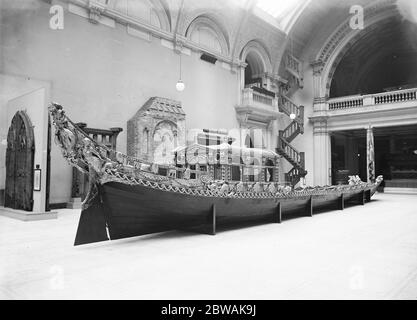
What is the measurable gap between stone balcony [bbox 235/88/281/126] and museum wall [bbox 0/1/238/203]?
2.73 meters

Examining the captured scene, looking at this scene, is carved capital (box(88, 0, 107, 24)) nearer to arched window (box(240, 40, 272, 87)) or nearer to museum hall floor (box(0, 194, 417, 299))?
museum hall floor (box(0, 194, 417, 299))

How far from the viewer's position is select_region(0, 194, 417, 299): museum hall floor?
2.66 m

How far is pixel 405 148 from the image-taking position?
21.6m

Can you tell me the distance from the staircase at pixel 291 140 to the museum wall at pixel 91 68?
5.97 m

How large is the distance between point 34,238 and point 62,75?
20.5 ft

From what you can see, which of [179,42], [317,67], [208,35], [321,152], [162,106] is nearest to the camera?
[162,106]

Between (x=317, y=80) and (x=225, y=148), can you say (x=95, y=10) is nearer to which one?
(x=225, y=148)

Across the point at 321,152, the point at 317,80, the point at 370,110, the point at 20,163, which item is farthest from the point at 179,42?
the point at 370,110

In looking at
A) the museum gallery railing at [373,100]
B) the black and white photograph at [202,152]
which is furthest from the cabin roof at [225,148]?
the museum gallery railing at [373,100]

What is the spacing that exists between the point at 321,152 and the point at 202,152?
34.3 ft

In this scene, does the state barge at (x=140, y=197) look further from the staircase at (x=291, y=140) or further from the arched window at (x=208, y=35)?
the staircase at (x=291, y=140)

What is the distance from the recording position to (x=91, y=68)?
34.6 feet

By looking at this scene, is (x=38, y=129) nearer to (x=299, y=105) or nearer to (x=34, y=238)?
(x=34, y=238)

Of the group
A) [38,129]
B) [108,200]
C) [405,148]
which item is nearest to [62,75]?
[38,129]
